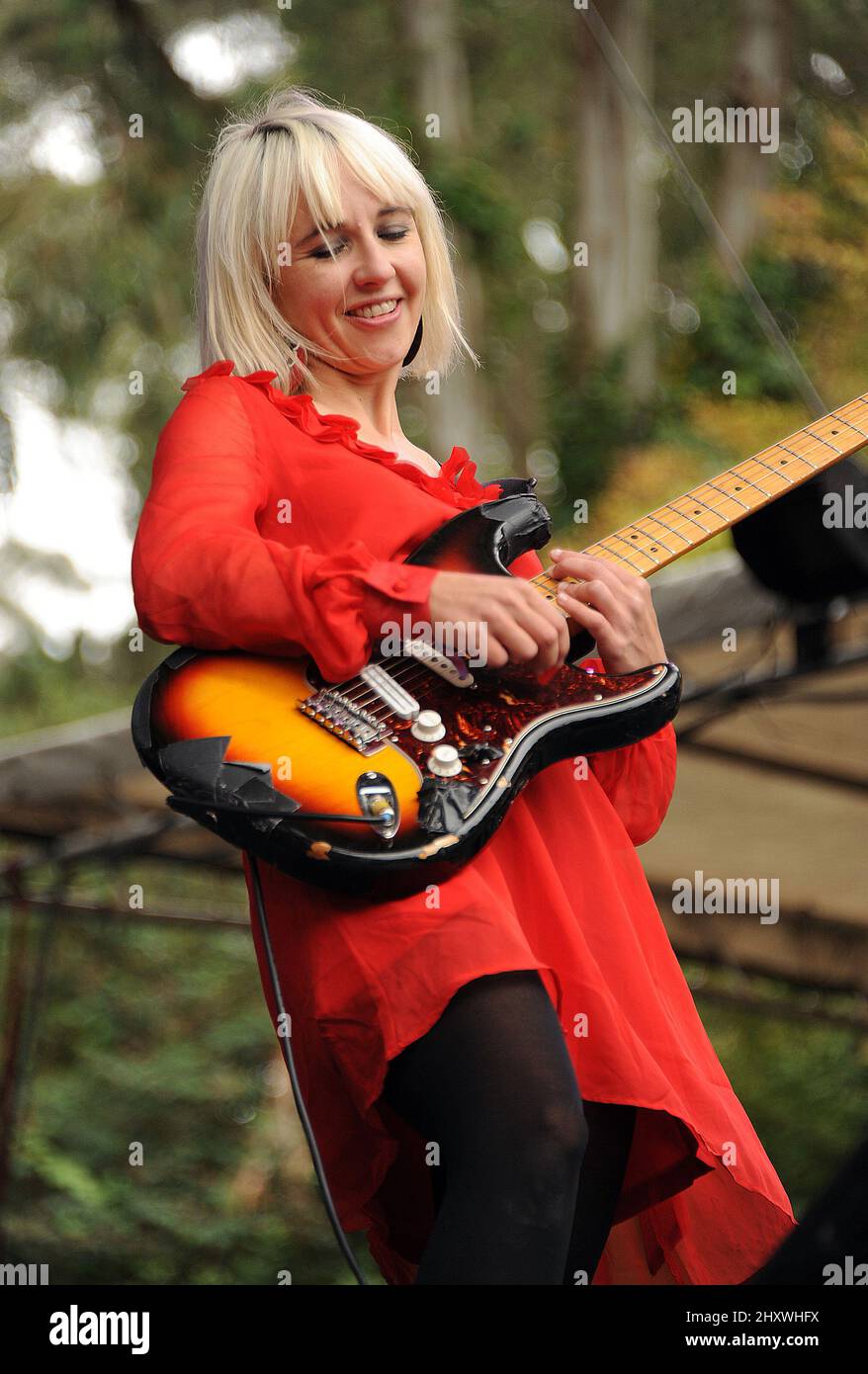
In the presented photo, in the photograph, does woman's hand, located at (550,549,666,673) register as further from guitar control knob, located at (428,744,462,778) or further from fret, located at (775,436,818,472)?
fret, located at (775,436,818,472)

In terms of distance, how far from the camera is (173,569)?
5.06ft

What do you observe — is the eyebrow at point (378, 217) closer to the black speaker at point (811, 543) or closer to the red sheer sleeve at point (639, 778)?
the red sheer sleeve at point (639, 778)

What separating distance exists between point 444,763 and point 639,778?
1.26 feet

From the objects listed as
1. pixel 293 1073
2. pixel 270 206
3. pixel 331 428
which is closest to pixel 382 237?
pixel 270 206

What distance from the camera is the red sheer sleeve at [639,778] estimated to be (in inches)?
71.3

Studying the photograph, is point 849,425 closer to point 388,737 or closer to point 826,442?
point 826,442

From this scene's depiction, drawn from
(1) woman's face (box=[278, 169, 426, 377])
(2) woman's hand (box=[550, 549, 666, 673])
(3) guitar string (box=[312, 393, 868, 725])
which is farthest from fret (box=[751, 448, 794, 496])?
(1) woman's face (box=[278, 169, 426, 377])

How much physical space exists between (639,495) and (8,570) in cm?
494

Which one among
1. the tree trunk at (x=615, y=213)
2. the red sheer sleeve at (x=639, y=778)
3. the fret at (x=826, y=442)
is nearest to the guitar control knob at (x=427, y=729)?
the red sheer sleeve at (x=639, y=778)

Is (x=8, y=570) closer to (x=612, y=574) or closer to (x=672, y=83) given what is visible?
(x=672, y=83)

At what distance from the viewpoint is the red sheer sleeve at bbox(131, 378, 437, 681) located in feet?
4.96

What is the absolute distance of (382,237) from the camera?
1807 mm

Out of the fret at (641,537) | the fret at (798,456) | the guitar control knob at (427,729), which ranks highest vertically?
the fret at (798,456)
